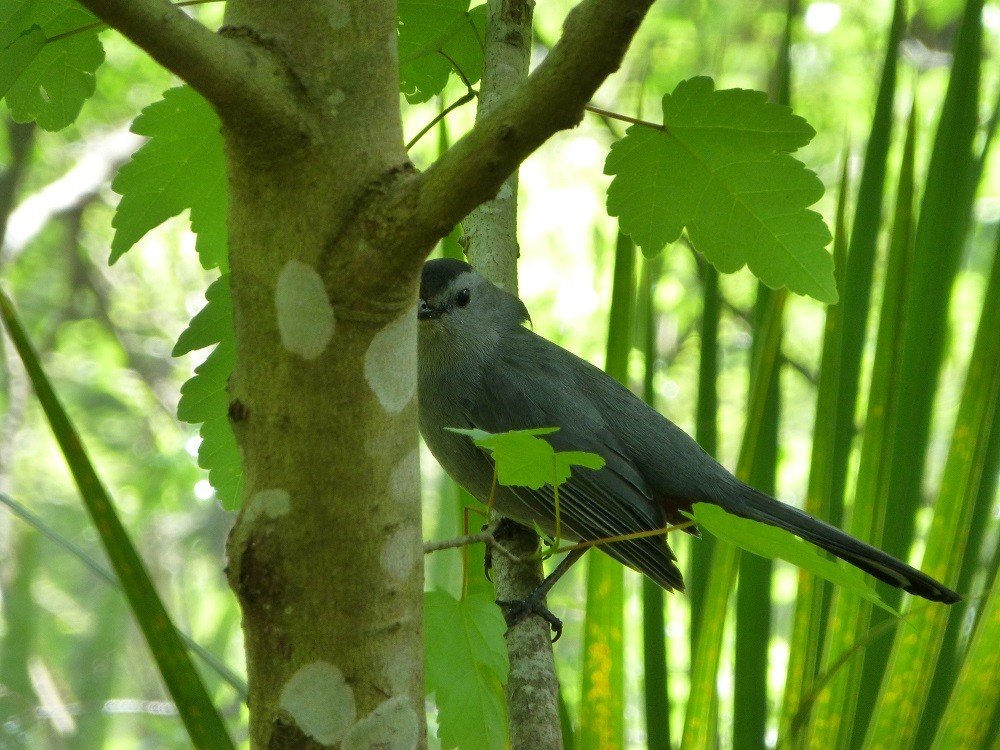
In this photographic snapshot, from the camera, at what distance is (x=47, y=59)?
4.40ft

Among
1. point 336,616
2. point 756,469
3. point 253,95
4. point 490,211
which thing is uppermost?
point 490,211

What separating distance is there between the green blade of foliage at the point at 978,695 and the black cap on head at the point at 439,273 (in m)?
1.25

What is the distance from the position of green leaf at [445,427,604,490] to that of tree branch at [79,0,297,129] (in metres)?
0.37

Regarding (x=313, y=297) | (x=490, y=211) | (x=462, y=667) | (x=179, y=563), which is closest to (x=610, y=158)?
(x=313, y=297)

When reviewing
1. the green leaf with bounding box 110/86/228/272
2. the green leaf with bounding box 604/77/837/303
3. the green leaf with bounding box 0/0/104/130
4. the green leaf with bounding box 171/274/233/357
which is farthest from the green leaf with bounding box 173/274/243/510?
the green leaf with bounding box 604/77/837/303

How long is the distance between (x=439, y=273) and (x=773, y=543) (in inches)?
60.8

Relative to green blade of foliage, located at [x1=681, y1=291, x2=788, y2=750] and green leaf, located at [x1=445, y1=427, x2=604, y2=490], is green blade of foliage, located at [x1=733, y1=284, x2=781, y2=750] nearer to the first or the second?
green blade of foliage, located at [x1=681, y1=291, x2=788, y2=750]

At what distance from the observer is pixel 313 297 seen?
0.92m

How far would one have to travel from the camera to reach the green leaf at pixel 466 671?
121 cm

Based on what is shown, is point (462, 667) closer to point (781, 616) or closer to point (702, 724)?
point (702, 724)

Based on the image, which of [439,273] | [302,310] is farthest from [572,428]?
[302,310]

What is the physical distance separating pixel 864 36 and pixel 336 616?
7277 mm

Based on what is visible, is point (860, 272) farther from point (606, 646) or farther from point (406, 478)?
point (406, 478)

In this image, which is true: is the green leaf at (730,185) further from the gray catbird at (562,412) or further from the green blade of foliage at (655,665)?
the gray catbird at (562,412)
